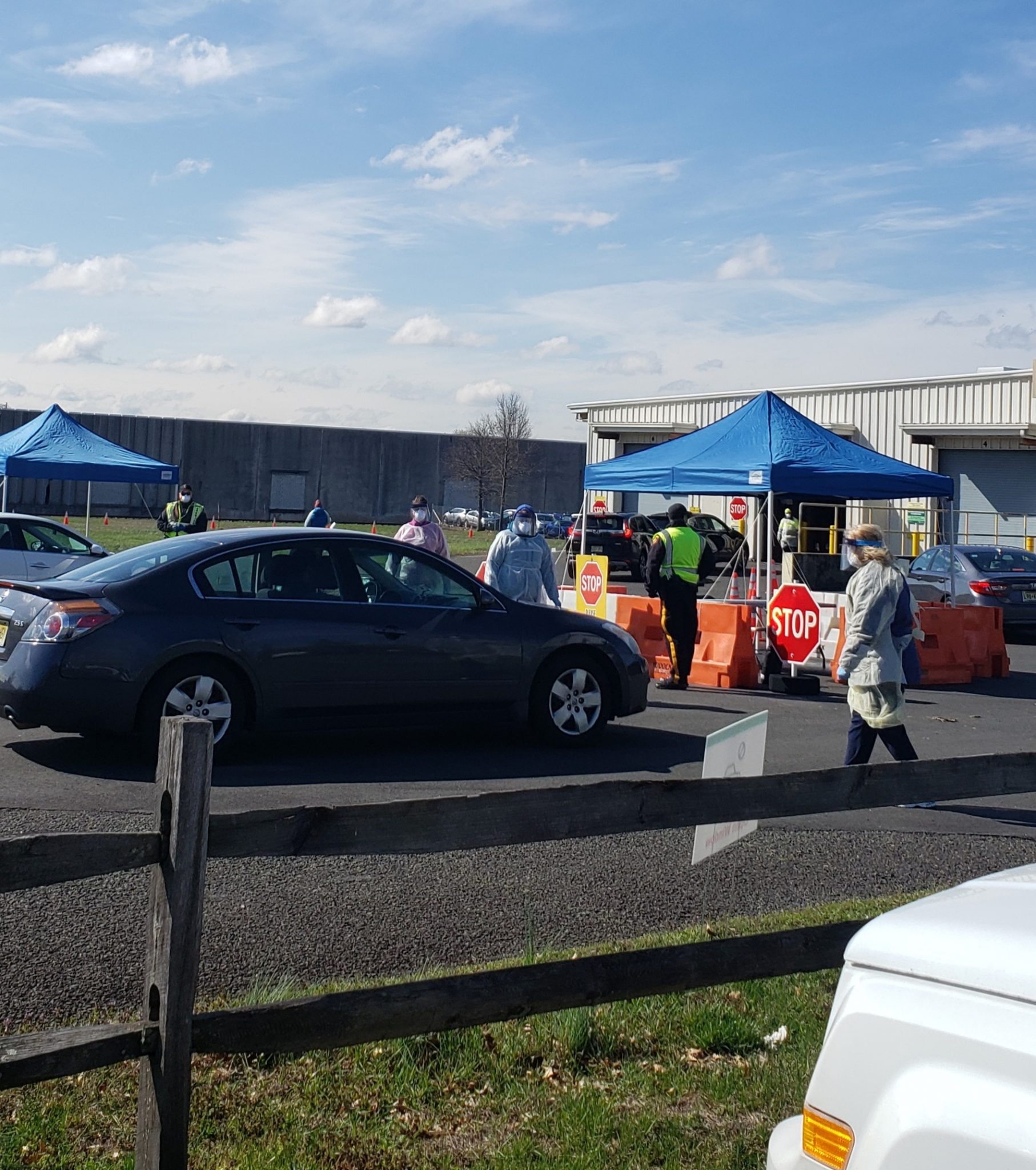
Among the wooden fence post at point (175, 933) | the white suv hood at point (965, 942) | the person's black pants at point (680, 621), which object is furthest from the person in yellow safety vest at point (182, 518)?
the white suv hood at point (965, 942)

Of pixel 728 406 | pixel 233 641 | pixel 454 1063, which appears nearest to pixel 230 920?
pixel 454 1063

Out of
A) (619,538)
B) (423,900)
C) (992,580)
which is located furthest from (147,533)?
(423,900)

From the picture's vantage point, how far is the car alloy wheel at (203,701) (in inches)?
337

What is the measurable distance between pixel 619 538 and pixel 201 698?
2662cm

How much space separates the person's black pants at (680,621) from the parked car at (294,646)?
3245 mm

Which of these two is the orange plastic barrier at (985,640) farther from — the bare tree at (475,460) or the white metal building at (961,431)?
the bare tree at (475,460)

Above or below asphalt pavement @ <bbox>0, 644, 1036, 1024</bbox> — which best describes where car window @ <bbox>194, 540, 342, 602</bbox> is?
above

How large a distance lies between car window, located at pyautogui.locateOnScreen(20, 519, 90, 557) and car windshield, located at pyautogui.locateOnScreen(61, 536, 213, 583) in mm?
9388

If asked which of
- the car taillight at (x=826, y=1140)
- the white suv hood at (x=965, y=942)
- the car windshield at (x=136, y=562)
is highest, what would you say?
the car windshield at (x=136, y=562)

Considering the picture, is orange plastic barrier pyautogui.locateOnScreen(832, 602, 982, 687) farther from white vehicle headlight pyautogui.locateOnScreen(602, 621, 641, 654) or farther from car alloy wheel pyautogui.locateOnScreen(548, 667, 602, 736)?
car alloy wheel pyautogui.locateOnScreen(548, 667, 602, 736)

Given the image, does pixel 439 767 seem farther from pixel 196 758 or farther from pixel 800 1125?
pixel 800 1125

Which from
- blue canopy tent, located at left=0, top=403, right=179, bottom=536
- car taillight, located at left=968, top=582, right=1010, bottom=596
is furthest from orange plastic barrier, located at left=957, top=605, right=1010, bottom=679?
blue canopy tent, located at left=0, top=403, right=179, bottom=536

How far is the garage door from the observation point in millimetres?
33000

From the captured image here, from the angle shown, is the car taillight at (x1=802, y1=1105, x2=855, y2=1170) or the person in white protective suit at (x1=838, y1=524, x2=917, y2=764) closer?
the car taillight at (x1=802, y1=1105, x2=855, y2=1170)
